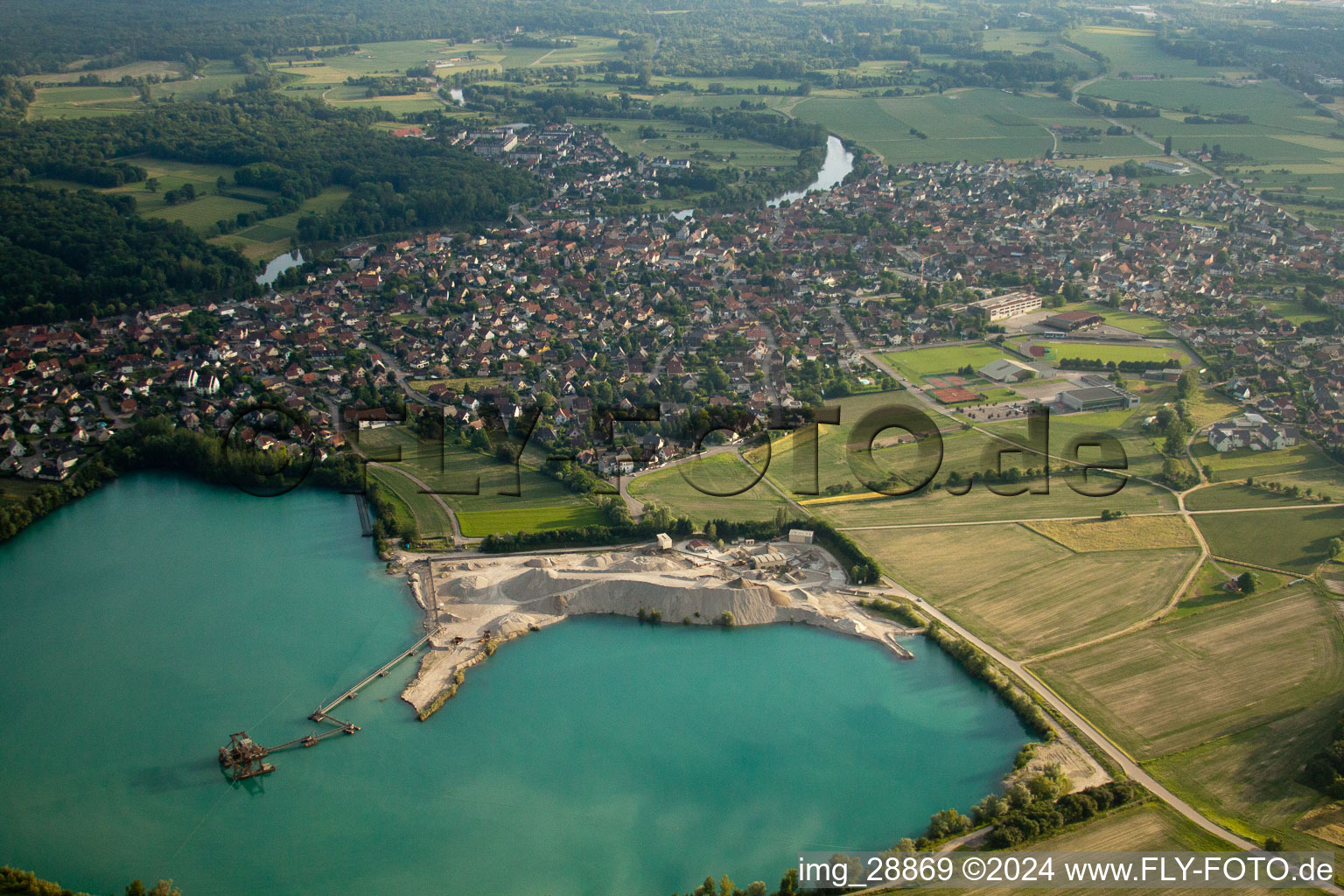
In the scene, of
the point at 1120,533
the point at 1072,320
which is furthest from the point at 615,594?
the point at 1072,320

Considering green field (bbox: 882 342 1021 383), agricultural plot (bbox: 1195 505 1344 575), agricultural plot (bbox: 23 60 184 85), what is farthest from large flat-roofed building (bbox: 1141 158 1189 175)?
agricultural plot (bbox: 23 60 184 85)

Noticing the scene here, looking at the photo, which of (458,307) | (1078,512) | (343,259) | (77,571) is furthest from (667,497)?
(343,259)

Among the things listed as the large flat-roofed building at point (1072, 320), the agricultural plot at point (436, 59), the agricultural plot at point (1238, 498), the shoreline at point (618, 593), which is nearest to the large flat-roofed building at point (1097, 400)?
the agricultural plot at point (1238, 498)

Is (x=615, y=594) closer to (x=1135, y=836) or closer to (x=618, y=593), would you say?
(x=618, y=593)

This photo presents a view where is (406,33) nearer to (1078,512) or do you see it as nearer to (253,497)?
(253,497)

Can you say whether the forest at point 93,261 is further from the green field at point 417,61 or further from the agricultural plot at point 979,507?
the green field at point 417,61
